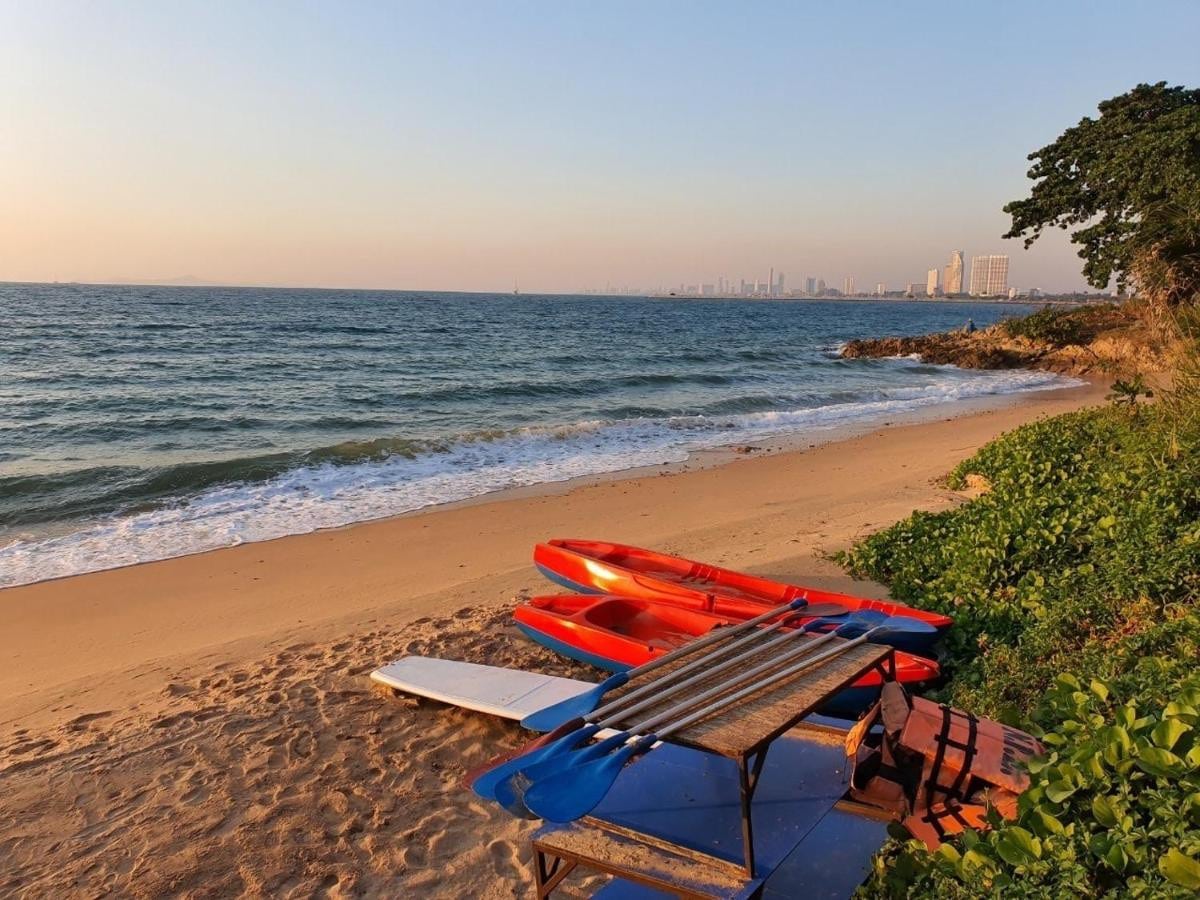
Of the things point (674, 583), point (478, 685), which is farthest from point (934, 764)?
point (674, 583)

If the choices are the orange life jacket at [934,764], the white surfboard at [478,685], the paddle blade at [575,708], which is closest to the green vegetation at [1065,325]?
the white surfboard at [478,685]

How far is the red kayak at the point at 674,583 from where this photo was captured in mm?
6082

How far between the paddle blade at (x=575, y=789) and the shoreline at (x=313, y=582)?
4686 millimetres

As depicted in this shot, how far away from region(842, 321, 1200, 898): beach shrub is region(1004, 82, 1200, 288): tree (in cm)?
1034

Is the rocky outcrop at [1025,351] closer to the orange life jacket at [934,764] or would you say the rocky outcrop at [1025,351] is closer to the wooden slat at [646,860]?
the orange life jacket at [934,764]

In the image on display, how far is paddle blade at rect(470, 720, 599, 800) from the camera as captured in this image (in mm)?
2619

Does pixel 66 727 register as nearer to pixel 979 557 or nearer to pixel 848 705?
pixel 848 705

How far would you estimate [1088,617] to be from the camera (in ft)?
16.0

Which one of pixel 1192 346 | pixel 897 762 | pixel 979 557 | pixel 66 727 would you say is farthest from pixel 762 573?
pixel 66 727

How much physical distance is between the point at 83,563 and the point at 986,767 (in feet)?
30.4

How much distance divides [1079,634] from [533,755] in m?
3.93

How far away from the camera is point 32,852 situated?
12.8ft

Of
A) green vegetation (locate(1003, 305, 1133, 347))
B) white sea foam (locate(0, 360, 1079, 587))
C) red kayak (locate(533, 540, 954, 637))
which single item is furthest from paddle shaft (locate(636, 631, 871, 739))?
green vegetation (locate(1003, 305, 1133, 347))

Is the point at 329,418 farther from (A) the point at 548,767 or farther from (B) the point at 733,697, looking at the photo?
(A) the point at 548,767
